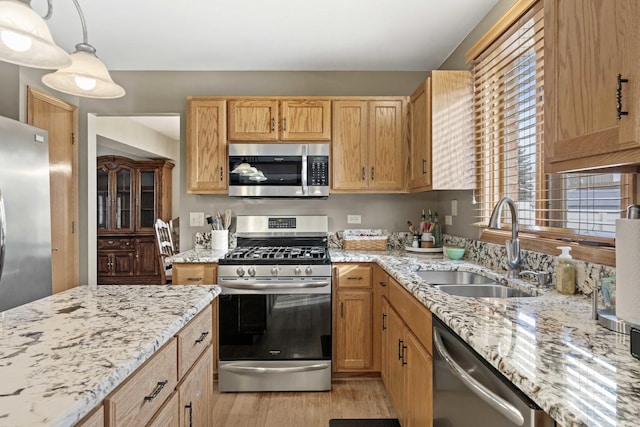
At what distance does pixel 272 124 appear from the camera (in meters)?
3.04

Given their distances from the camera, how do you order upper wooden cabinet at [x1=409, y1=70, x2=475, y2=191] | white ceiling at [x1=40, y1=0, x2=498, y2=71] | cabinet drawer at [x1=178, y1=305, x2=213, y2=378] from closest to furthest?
cabinet drawer at [x1=178, y1=305, x2=213, y2=378] → white ceiling at [x1=40, y1=0, x2=498, y2=71] → upper wooden cabinet at [x1=409, y1=70, x2=475, y2=191]

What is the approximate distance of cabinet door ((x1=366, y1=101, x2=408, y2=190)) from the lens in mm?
3100

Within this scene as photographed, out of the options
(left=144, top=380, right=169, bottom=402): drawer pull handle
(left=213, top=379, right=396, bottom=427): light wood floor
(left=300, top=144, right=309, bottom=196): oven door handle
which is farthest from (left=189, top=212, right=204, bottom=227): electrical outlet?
(left=144, top=380, right=169, bottom=402): drawer pull handle

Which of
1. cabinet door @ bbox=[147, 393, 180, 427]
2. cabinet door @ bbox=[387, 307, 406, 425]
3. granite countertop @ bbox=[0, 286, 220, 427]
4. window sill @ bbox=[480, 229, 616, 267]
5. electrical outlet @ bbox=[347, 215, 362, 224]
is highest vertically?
electrical outlet @ bbox=[347, 215, 362, 224]

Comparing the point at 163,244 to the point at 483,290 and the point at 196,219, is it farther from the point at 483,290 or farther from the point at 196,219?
the point at 483,290

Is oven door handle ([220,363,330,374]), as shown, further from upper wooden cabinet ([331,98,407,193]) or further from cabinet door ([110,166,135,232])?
cabinet door ([110,166,135,232])

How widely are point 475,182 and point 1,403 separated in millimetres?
2551

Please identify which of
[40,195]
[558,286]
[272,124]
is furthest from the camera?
[272,124]

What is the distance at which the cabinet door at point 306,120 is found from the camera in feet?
10.00

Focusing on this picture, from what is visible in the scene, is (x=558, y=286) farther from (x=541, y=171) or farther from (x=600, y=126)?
(x=600, y=126)

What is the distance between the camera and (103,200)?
584 centimetres

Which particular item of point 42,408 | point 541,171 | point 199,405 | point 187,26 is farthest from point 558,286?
point 187,26

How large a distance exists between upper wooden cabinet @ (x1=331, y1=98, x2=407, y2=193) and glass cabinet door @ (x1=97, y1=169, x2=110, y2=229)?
4.38 meters

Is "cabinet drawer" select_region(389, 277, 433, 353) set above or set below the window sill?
below
